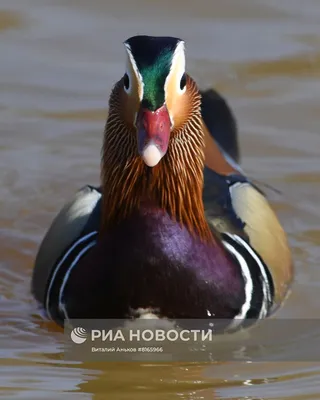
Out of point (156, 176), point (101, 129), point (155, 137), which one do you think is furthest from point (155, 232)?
point (101, 129)

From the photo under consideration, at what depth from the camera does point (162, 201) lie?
4750 millimetres

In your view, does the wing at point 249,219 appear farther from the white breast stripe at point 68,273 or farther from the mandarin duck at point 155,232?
the white breast stripe at point 68,273

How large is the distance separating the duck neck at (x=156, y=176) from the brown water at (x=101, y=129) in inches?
23.6

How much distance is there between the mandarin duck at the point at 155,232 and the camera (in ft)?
14.6

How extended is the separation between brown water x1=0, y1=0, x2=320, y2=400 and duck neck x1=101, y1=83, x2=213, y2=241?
599 millimetres

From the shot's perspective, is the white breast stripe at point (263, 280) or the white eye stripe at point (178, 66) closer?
the white eye stripe at point (178, 66)

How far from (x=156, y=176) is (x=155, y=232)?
22 cm

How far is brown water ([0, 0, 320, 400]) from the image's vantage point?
4582 millimetres

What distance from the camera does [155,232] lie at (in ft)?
15.4

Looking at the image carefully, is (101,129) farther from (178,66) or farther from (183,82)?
(178,66)

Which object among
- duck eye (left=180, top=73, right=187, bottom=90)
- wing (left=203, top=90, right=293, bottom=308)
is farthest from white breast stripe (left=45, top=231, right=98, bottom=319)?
duck eye (left=180, top=73, right=187, bottom=90)

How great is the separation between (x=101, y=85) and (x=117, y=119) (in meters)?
3.16

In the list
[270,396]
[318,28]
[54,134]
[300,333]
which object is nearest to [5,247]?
[54,134]

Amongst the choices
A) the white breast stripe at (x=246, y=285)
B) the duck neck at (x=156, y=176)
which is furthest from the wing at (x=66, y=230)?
the white breast stripe at (x=246, y=285)
